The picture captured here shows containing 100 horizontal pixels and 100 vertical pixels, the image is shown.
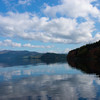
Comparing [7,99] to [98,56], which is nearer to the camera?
[7,99]

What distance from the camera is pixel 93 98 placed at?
2438cm

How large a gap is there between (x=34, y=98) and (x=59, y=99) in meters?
5.17

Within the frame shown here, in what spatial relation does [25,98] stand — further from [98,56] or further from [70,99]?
[98,56]

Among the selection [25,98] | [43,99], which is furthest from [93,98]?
[25,98]

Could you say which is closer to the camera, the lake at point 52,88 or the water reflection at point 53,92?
the water reflection at point 53,92

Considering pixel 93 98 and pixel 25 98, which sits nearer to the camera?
pixel 93 98

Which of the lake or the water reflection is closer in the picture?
the water reflection

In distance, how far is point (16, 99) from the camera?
25641mm

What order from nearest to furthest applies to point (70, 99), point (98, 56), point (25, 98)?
point (70, 99) → point (25, 98) → point (98, 56)

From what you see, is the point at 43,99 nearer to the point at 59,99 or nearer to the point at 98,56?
the point at 59,99

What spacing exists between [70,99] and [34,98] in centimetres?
730

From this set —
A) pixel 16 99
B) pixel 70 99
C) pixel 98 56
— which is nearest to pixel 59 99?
pixel 70 99

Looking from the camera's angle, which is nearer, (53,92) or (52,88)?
(53,92)

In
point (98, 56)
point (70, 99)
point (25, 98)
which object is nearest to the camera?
point (70, 99)
